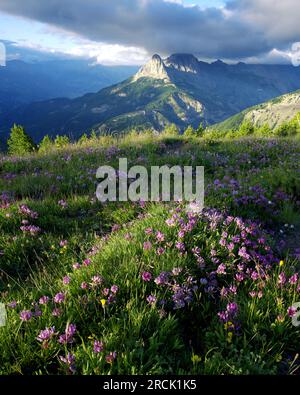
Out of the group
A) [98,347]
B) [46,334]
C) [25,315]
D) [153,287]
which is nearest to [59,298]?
[25,315]

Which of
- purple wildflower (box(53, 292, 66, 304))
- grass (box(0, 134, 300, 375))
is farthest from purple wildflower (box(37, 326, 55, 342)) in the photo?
purple wildflower (box(53, 292, 66, 304))

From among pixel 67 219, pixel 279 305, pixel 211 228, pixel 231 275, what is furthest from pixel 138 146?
pixel 279 305

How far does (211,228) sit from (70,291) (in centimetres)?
251

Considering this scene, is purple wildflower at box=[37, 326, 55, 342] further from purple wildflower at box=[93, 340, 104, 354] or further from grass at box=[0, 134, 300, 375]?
purple wildflower at box=[93, 340, 104, 354]

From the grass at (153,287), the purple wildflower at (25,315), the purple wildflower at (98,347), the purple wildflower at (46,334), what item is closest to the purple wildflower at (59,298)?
the grass at (153,287)

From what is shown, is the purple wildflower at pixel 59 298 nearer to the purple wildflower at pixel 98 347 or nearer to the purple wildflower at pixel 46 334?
the purple wildflower at pixel 46 334

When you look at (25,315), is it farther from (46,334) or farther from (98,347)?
(98,347)

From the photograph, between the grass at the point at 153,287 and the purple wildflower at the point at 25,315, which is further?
the purple wildflower at the point at 25,315

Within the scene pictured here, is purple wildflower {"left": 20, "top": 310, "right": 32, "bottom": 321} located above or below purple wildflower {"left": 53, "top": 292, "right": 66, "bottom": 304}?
below

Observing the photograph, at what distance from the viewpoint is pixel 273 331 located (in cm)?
340

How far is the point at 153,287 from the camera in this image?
3945 millimetres

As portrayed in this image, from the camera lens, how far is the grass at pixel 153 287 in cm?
304

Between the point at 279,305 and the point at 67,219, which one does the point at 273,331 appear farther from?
the point at 67,219

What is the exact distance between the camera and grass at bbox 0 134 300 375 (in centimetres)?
304
